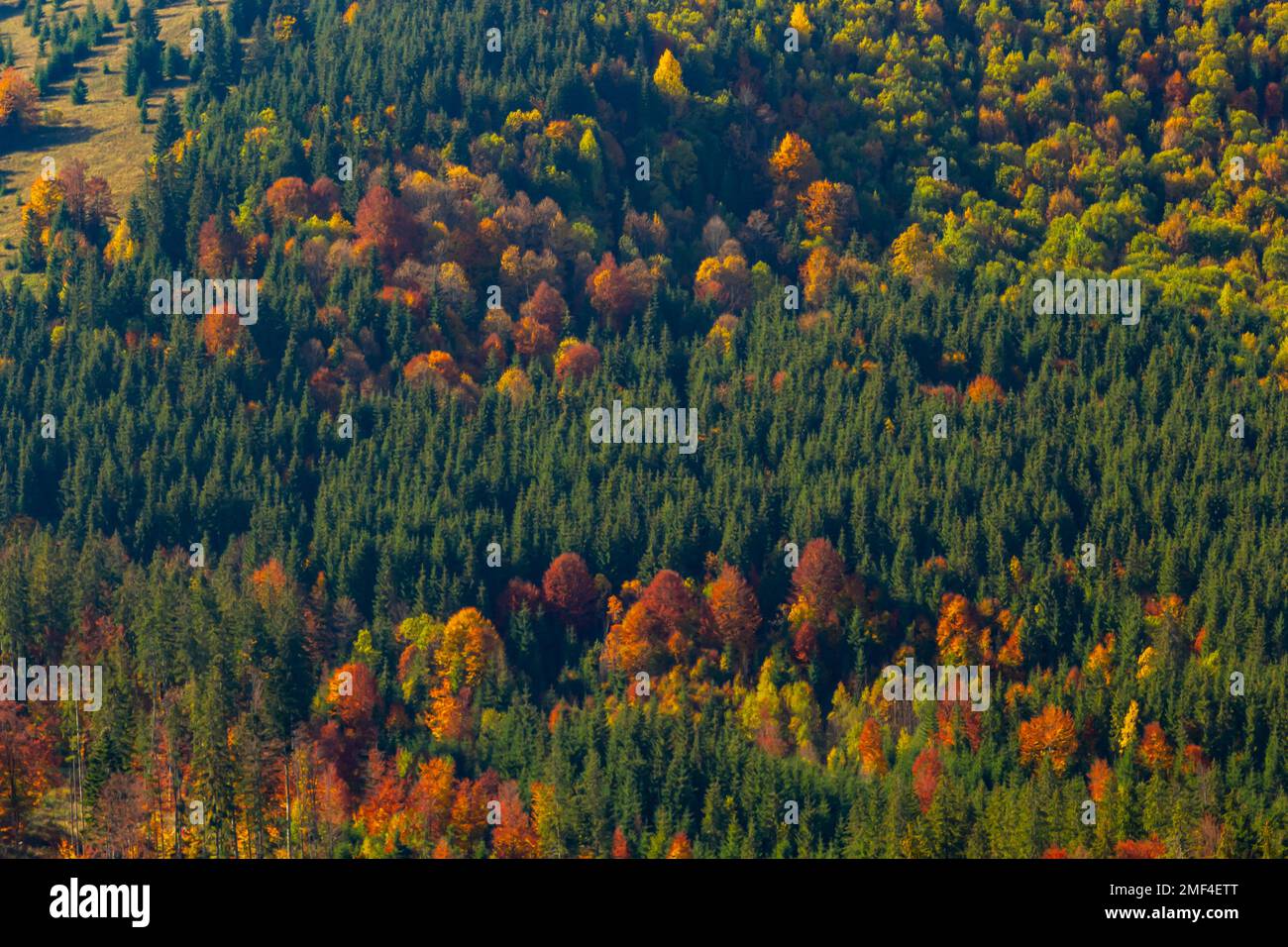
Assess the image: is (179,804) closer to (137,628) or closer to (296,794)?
(296,794)

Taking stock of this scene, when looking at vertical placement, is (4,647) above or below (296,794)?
above

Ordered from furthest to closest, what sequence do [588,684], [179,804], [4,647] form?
1. [588,684]
2. [4,647]
3. [179,804]

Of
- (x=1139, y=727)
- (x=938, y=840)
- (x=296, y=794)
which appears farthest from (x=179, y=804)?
(x=1139, y=727)
